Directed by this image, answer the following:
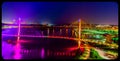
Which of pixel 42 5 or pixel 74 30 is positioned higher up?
pixel 42 5

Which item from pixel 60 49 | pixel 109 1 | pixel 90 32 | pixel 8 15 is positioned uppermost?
pixel 109 1

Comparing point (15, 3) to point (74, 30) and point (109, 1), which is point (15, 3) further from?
point (109, 1)

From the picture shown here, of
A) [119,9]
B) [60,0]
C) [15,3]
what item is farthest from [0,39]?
[119,9]

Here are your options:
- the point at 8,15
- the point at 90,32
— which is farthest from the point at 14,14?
the point at 90,32

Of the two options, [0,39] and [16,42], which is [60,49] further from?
[0,39]

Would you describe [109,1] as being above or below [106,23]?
above

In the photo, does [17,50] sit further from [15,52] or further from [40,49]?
[40,49]

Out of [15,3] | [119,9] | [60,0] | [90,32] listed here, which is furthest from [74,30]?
[15,3]

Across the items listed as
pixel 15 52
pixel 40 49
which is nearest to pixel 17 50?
pixel 15 52
